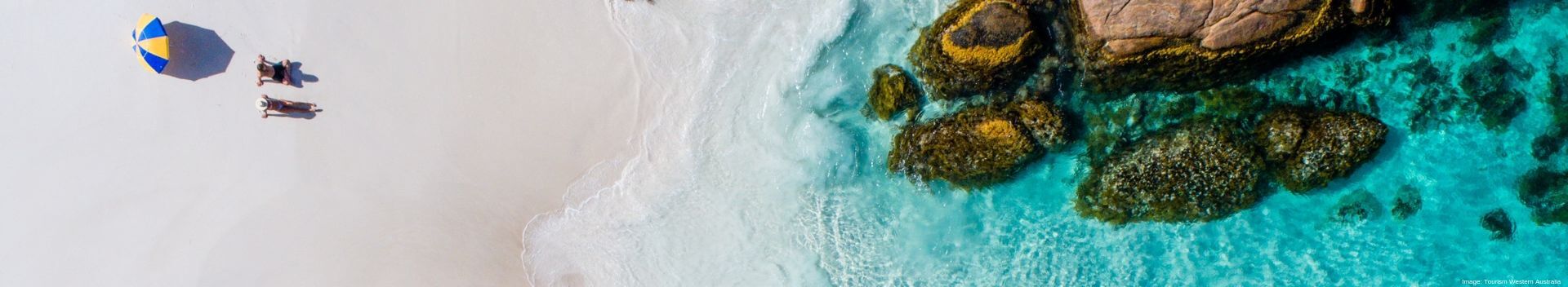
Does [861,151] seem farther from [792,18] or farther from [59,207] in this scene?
[59,207]

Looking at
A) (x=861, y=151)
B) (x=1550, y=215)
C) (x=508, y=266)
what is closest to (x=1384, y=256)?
(x=1550, y=215)

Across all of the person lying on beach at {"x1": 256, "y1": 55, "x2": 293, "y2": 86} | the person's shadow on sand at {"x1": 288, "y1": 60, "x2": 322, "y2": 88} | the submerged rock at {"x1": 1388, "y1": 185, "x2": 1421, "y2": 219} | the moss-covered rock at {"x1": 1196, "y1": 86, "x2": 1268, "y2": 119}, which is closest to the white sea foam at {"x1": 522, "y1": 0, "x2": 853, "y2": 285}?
the person's shadow on sand at {"x1": 288, "y1": 60, "x2": 322, "y2": 88}

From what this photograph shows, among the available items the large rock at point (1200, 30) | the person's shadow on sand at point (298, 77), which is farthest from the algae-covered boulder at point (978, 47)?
the person's shadow on sand at point (298, 77)

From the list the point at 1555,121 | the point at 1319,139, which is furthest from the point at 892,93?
the point at 1555,121

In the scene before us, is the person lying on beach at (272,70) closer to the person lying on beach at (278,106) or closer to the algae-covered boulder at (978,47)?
the person lying on beach at (278,106)

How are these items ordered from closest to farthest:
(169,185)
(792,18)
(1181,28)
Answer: (1181,28) → (792,18) → (169,185)

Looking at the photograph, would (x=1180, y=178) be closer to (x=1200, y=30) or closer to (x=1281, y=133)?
(x=1281, y=133)
